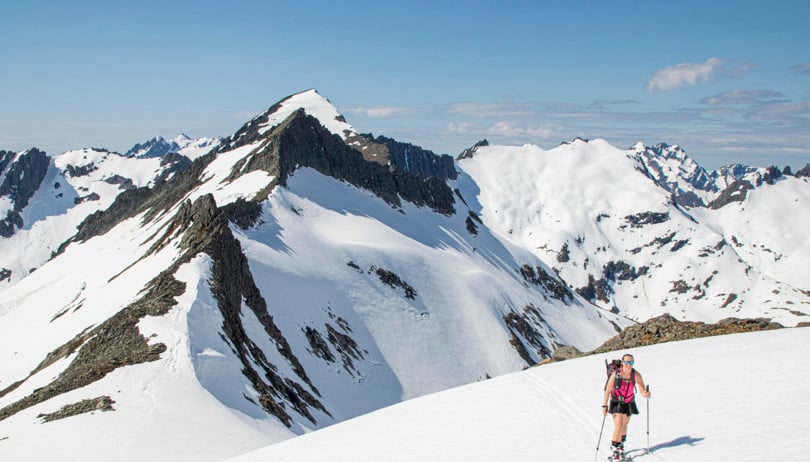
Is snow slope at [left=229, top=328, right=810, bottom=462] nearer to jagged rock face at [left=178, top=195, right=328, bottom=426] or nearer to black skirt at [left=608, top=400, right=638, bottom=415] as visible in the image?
black skirt at [left=608, top=400, right=638, bottom=415]

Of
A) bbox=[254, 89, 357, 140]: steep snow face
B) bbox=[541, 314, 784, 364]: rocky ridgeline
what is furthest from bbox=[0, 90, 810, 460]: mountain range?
bbox=[254, 89, 357, 140]: steep snow face

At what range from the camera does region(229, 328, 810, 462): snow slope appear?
1262cm

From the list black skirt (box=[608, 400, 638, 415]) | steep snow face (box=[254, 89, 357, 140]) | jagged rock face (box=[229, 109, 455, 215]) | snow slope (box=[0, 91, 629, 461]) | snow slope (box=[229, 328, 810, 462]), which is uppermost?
steep snow face (box=[254, 89, 357, 140])

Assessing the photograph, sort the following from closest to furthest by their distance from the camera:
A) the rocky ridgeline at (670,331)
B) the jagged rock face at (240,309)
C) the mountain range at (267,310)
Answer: the mountain range at (267,310) → the rocky ridgeline at (670,331) → the jagged rock face at (240,309)

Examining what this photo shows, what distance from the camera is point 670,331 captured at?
3053 centimetres

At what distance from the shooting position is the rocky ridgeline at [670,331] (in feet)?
96.4

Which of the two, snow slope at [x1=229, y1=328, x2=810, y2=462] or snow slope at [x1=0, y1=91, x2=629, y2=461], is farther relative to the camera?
snow slope at [x1=0, y1=91, x2=629, y2=461]

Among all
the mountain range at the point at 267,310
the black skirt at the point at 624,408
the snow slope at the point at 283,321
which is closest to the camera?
the black skirt at the point at 624,408

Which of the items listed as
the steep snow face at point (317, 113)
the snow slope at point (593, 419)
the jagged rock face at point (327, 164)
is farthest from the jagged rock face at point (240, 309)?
the steep snow face at point (317, 113)

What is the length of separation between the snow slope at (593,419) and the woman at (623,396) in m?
0.71

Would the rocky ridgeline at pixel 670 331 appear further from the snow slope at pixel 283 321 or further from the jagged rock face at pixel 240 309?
the snow slope at pixel 283 321

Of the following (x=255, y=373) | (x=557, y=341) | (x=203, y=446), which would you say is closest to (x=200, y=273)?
(x=255, y=373)

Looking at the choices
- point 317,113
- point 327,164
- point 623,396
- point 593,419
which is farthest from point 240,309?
point 317,113

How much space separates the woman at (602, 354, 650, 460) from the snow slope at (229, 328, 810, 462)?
27.9 inches
